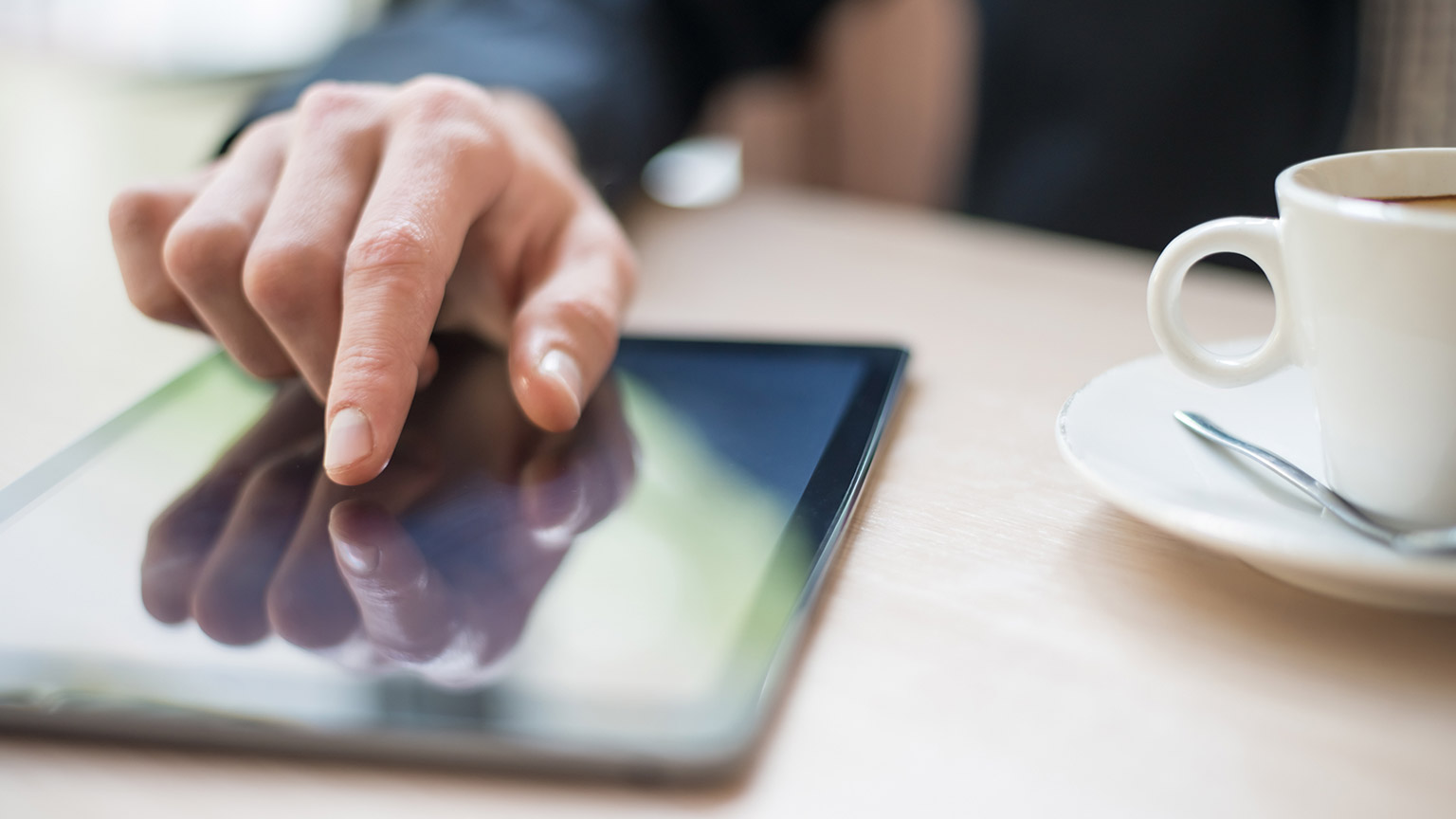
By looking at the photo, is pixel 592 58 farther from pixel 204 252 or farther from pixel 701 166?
pixel 701 166

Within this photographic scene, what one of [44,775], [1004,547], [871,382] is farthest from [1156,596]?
[44,775]

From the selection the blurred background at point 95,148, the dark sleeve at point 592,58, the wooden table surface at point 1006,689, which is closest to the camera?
the wooden table surface at point 1006,689

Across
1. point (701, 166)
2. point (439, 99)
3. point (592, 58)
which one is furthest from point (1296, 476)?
point (701, 166)

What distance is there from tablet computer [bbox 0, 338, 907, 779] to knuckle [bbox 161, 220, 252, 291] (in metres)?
0.06

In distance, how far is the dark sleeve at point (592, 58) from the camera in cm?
69

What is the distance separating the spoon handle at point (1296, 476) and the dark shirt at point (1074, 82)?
49cm

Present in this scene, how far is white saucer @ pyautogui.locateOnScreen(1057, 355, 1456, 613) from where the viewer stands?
0.26 meters

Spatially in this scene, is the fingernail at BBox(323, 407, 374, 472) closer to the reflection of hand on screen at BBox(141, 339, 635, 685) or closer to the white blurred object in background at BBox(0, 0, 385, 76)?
the reflection of hand on screen at BBox(141, 339, 635, 685)

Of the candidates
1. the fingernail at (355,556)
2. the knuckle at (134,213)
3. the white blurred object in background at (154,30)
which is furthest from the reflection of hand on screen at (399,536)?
the white blurred object in background at (154,30)

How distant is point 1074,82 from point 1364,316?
0.73m

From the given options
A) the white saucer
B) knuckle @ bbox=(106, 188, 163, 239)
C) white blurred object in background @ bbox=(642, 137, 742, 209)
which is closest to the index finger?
knuckle @ bbox=(106, 188, 163, 239)

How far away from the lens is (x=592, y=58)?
776 mm

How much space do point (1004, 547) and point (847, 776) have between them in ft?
0.38

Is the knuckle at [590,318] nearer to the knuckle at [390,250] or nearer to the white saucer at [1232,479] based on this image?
the knuckle at [390,250]
